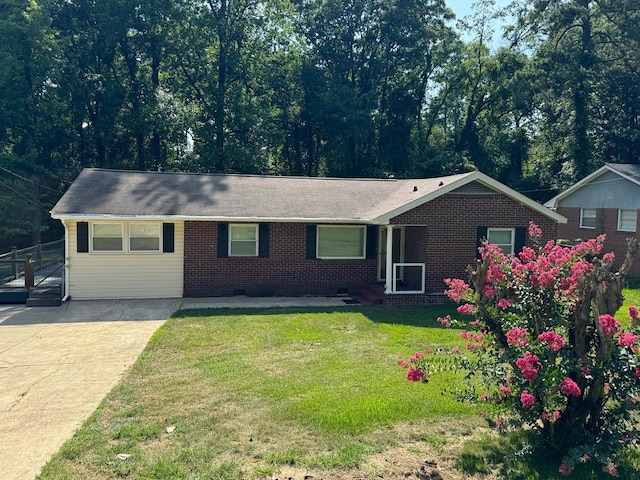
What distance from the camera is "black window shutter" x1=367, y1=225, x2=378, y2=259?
51.6 ft

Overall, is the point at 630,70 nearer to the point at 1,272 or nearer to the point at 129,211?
the point at 129,211

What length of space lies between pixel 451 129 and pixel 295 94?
517 inches

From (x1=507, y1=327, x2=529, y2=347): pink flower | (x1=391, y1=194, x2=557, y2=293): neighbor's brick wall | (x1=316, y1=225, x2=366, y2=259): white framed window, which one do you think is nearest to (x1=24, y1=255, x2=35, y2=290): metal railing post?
(x1=316, y1=225, x2=366, y2=259): white framed window

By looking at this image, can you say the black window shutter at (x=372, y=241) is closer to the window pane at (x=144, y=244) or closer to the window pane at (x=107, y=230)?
the window pane at (x=144, y=244)

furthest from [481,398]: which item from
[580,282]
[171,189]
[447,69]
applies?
[447,69]

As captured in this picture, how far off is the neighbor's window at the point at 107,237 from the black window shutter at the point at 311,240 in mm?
5402

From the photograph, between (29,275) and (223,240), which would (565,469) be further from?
(29,275)

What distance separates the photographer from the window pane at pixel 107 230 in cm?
1413

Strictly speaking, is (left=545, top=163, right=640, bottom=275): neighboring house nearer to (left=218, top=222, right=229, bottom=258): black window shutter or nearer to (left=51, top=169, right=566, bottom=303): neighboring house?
(left=51, top=169, right=566, bottom=303): neighboring house

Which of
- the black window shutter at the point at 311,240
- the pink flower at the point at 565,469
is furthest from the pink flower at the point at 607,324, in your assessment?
the black window shutter at the point at 311,240

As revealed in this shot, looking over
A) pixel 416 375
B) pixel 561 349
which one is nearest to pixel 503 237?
pixel 561 349

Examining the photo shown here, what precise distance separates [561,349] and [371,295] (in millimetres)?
9763

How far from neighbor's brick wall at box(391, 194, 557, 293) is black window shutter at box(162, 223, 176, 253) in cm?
688

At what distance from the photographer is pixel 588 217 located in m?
24.0
